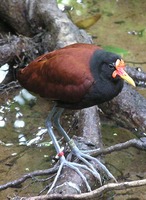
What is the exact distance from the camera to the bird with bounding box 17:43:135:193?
3.33 metres

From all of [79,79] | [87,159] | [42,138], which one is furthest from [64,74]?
[42,138]

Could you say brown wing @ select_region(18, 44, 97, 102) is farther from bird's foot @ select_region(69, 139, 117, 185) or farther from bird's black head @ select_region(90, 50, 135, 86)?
bird's foot @ select_region(69, 139, 117, 185)

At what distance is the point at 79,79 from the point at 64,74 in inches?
4.7

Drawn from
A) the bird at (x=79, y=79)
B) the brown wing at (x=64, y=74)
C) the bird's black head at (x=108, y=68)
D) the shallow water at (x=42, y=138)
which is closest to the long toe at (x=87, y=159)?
the bird at (x=79, y=79)

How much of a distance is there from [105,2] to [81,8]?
333 mm

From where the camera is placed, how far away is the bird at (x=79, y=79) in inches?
131

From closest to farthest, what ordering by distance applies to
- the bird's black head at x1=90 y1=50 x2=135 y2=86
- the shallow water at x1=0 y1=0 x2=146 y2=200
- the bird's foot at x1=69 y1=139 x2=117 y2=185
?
the bird's black head at x1=90 y1=50 x2=135 y2=86, the bird's foot at x1=69 y1=139 x2=117 y2=185, the shallow water at x1=0 y1=0 x2=146 y2=200

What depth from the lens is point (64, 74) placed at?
3.43 m

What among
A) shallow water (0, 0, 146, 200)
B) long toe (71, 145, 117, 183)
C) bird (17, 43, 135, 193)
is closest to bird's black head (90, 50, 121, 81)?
bird (17, 43, 135, 193)

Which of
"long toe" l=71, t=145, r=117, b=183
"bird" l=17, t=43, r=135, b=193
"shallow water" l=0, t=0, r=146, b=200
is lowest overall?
"shallow water" l=0, t=0, r=146, b=200

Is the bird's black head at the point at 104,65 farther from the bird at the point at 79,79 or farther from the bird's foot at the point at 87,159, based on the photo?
the bird's foot at the point at 87,159

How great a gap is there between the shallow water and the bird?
1.53 feet

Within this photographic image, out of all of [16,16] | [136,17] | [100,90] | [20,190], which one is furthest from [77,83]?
[136,17]

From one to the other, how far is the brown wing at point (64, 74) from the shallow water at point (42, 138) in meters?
0.72
